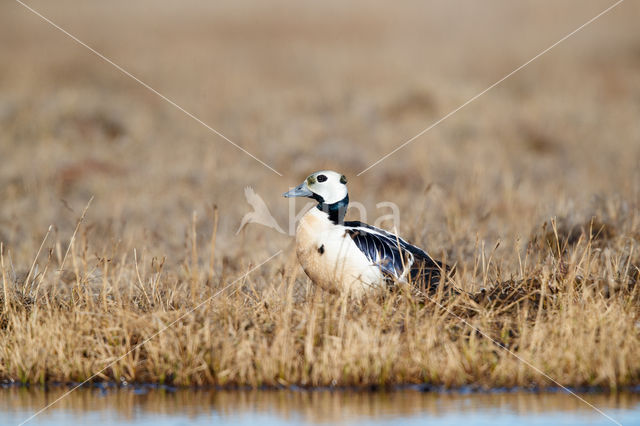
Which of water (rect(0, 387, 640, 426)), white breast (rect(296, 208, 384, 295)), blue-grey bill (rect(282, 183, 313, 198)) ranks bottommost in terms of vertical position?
water (rect(0, 387, 640, 426))

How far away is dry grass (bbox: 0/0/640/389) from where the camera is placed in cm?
681

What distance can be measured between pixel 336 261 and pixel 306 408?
→ 1530mm

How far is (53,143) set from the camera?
1680 centimetres

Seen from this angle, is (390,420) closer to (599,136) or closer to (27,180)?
(27,180)

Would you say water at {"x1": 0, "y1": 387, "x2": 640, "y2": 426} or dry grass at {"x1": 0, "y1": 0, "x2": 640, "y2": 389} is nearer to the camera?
water at {"x1": 0, "y1": 387, "x2": 640, "y2": 426}

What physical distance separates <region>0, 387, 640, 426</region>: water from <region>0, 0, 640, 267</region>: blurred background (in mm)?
1596

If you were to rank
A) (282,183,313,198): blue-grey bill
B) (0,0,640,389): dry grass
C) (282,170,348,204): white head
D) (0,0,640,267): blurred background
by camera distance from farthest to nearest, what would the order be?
(0,0,640,267): blurred background → (282,183,313,198): blue-grey bill → (282,170,348,204): white head → (0,0,640,389): dry grass

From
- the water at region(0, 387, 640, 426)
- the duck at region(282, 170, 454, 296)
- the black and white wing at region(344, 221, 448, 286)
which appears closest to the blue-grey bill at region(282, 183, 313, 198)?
the duck at region(282, 170, 454, 296)

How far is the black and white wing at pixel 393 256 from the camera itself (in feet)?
25.0

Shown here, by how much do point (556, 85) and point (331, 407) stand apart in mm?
17829

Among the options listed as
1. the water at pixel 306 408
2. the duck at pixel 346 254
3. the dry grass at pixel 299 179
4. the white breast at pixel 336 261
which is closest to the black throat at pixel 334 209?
the duck at pixel 346 254

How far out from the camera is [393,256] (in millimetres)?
7711

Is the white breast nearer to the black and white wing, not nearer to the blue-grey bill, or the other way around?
the black and white wing

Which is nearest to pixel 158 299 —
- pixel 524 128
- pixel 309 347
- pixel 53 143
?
pixel 309 347
